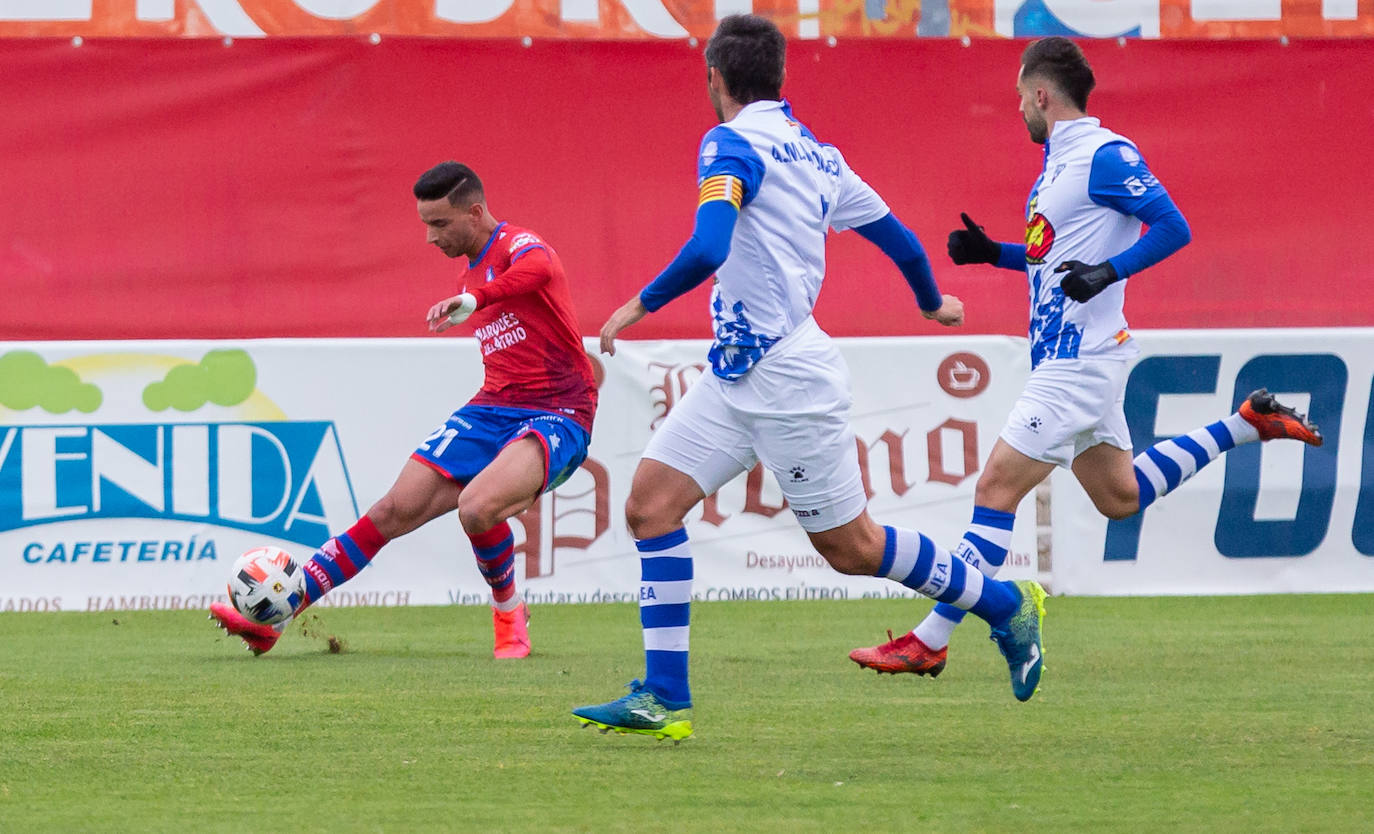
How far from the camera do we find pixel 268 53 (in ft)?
37.0

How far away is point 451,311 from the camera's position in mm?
6531

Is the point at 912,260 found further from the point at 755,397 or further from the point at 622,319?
the point at 622,319

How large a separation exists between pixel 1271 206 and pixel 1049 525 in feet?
8.78

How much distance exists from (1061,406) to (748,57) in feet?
6.60

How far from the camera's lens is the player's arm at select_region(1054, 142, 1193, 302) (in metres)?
6.32

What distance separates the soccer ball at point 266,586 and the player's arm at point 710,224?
2.76m

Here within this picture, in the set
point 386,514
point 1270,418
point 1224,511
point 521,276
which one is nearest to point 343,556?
point 386,514

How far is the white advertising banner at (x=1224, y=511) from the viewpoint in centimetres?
1054

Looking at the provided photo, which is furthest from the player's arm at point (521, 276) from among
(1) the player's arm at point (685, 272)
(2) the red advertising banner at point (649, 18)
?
(2) the red advertising banner at point (649, 18)

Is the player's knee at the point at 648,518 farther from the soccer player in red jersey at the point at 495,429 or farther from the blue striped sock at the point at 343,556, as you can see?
the blue striped sock at the point at 343,556

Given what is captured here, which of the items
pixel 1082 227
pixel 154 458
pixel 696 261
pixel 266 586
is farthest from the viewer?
pixel 154 458

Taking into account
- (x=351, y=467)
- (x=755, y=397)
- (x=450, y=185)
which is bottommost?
(x=351, y=467)

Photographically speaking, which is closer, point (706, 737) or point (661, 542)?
point (661, 542)

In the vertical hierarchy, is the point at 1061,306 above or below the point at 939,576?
above
